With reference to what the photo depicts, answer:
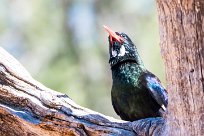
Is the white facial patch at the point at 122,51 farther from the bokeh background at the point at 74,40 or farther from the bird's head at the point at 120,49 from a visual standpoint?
the bokeh background at the point at 74,40

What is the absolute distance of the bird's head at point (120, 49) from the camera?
418cm

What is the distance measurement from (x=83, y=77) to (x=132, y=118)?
542cm

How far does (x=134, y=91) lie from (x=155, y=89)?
0.13 m

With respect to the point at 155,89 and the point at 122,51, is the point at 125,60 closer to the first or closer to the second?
the point at 122,51

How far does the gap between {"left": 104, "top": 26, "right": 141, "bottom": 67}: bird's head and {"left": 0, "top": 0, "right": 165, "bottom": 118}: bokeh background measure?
424 cm

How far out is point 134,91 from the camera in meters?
3.96

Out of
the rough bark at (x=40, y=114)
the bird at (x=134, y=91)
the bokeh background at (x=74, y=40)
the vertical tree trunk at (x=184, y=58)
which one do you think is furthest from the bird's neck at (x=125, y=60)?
the bokeh background at (x=74, y=40)

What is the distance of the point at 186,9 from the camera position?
2.36 m

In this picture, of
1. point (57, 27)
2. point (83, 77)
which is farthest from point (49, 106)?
point (57, 27)

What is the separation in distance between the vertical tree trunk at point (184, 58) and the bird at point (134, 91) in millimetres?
1151

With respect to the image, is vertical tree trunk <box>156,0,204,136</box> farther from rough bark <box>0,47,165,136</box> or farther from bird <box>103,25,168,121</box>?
bird <box>103,25,168,121</box>

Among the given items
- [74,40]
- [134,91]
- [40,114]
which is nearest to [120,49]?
[134,91]

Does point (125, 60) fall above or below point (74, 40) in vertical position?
below

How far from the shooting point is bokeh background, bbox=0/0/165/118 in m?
9.16
